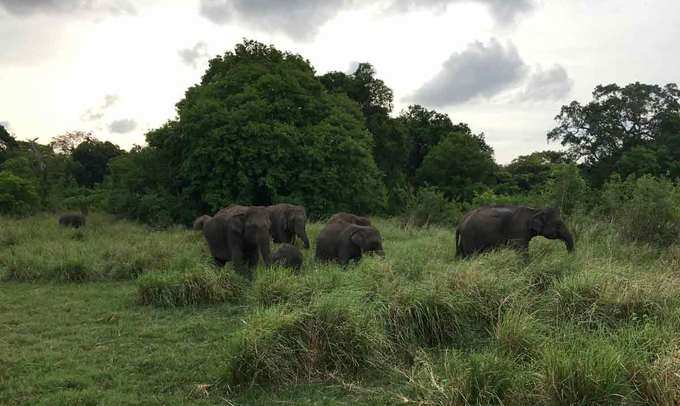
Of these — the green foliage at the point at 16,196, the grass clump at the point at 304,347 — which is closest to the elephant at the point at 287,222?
the grass clump at the point at 304,347

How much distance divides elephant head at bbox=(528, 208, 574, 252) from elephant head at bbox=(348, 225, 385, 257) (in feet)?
10.8

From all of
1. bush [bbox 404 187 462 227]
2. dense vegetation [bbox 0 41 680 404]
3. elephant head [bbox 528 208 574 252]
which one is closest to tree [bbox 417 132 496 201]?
bush [bbox 404 187 462 227]

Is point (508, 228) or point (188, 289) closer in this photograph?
point (188, 289)

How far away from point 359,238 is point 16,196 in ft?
78.9

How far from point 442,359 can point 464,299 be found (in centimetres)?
122

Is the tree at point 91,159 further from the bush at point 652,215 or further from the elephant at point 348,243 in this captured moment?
the bush at point 652,215

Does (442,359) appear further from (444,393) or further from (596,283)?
(596,283)

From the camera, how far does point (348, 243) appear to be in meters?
11.9

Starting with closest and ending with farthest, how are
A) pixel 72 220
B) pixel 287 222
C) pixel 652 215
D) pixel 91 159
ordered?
pixel 652 215 → pixel 287 222 → pixel 72 220 → pixel 91 159

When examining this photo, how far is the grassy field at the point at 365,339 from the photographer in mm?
4742

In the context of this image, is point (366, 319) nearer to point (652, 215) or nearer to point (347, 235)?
point (347, 235)

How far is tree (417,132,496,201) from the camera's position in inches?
1861

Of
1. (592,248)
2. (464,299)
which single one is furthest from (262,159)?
(464,299)

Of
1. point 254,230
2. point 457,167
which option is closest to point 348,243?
point 254,230
